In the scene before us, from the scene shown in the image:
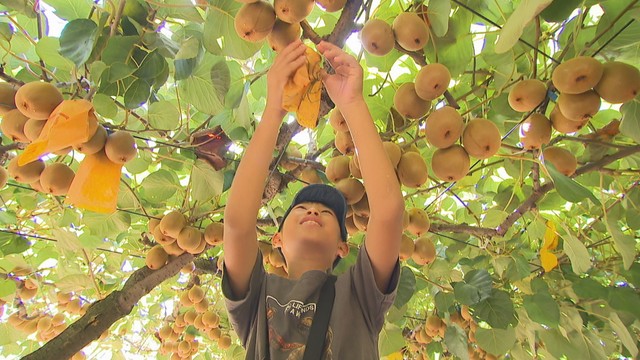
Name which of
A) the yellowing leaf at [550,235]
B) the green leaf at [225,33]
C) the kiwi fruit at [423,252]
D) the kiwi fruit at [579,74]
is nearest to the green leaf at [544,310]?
the yellowing leaf at [550,235]

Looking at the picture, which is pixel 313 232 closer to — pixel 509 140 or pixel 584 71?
pixel 584 71

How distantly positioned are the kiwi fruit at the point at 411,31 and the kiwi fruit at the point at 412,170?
26cm

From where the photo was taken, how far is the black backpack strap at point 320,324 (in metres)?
Result: 0.80

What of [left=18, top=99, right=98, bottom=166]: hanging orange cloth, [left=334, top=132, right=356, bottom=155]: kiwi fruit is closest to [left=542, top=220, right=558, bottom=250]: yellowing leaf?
[left=334, top=132, right=356, bottom=155]: kiwi fruit

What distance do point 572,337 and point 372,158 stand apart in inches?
62.8

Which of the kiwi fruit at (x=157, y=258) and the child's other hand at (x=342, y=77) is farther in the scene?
the kiwi fruit at (x=157, y=258)

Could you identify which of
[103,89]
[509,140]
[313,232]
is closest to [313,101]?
[313,232]

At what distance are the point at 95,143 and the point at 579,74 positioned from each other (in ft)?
3.30

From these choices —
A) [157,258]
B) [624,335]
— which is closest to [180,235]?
[157,258]

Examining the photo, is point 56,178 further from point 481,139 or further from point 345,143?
point 481,139

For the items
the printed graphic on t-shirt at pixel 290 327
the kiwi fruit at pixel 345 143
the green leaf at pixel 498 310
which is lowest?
the printed graphic on t-shirt at pixel 290 327

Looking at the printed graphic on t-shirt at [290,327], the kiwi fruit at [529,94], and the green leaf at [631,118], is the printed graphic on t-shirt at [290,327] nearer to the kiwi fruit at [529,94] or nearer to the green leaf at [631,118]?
the kiwi fruit at [529,94]

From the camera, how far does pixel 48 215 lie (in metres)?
1.74

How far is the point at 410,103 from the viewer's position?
1.01 meters
